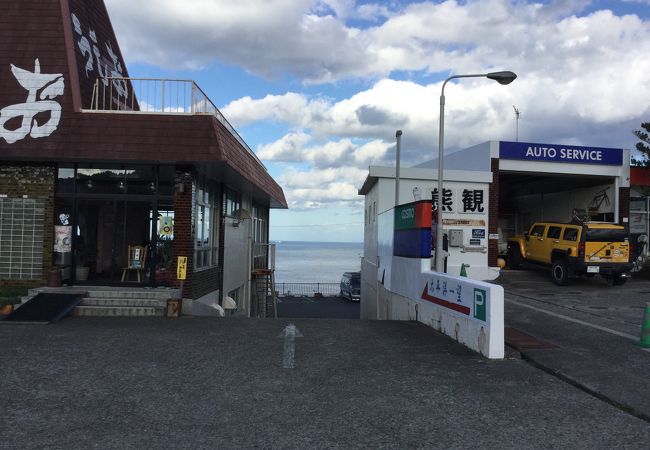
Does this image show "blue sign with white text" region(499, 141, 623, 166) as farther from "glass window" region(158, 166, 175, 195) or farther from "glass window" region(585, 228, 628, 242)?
"glass window" region(158, 166, 175, 195)

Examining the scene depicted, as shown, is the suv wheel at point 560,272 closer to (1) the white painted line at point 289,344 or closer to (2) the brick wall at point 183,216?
(1) the white painted line at point 289,344

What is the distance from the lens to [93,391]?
6.35 meters

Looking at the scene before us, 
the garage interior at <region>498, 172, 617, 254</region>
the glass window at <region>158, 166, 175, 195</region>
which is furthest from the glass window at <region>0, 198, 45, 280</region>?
the garage interior at <region>498, 172, 617, 254</region>

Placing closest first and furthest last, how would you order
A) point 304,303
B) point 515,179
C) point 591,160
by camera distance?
1. point 591,160
2. point 515,179
3. point 304,303

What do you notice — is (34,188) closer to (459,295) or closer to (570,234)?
(459,295)

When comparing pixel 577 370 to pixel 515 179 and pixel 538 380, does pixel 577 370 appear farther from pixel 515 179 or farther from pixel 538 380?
pixel 515 179

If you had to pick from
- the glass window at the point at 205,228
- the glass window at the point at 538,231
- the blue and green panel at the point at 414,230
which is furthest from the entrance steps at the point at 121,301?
the glass window at the point at 538,231

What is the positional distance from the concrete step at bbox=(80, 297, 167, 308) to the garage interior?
18.7 m

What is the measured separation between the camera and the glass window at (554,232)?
781 inches

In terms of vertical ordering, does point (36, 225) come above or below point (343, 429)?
above

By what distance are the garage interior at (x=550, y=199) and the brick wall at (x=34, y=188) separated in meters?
20.0

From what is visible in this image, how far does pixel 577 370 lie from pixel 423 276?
14.9ft

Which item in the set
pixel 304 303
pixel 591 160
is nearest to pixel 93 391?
pixel 591 160

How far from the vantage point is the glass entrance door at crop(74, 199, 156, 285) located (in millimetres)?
13836
